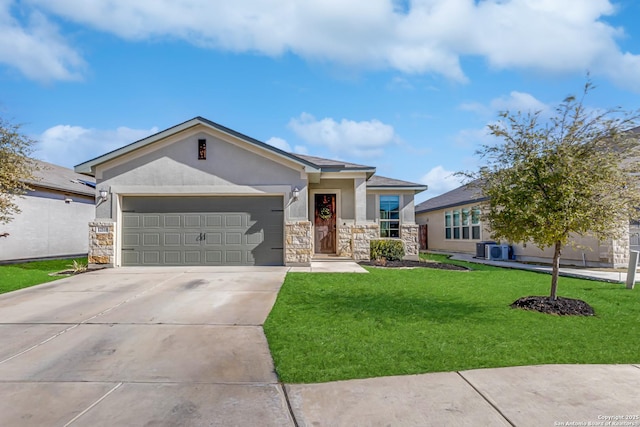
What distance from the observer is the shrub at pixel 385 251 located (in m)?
14.8

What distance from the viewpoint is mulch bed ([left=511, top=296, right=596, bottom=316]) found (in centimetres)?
656

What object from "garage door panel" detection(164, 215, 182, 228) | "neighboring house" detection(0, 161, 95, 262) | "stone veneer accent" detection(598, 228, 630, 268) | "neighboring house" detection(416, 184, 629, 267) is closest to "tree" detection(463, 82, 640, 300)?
"neighboring house" detection(416, 184, 629, 267)

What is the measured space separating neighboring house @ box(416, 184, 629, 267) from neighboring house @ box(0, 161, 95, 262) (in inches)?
672

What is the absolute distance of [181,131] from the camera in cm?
1227

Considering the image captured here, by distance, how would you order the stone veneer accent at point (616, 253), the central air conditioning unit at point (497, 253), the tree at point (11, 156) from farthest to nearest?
1. the central air conditioning unit at point (497, 253)
2. the stone veneer accent at point (616, 253)
3. the tree at point (11, 156)

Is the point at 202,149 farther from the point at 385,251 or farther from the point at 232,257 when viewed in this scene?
the point at 385,251

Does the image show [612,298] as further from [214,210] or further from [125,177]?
[125,177]

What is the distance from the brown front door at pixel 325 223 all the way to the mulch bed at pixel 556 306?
9.24 meters

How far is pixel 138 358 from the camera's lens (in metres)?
4.50

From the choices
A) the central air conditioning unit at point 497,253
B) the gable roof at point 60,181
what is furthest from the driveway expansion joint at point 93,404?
the central air conditioning unit at point 497,253

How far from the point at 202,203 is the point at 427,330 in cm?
916

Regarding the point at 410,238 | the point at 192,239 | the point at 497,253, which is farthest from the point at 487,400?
the point at 497,253

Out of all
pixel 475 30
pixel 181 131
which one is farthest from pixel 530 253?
pixel 181 131

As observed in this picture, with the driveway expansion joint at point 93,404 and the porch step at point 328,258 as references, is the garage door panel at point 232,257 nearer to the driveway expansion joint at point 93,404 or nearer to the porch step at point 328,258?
the porch step at point 328,258
